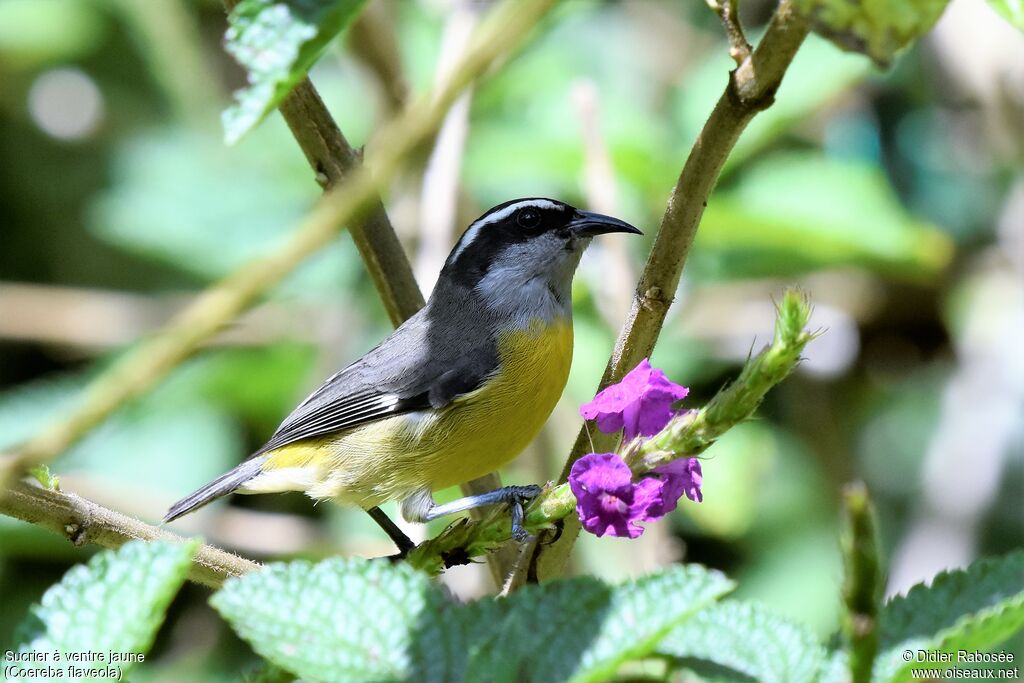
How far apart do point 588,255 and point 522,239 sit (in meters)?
1.01

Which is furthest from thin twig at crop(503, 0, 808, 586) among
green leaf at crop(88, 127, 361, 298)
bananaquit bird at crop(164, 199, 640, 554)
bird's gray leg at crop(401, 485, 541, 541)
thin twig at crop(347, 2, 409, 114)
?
green leaf at crop(88, 127, 361, 298)

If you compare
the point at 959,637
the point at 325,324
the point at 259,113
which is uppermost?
the point at 259,113

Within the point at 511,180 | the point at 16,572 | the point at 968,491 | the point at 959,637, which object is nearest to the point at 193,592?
the point at 16,572

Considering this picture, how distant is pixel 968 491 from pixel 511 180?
103 inches

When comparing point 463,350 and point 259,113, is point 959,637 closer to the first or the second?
point 259,113

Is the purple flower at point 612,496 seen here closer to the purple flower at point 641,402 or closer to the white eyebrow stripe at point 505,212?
the purple flower at point 641,402

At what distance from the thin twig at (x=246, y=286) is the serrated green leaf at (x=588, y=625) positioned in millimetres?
537

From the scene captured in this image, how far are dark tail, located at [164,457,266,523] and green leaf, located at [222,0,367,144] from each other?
94.3 inches

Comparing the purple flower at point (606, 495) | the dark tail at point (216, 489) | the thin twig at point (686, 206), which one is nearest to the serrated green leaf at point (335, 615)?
the purple flower at point (606, 495)

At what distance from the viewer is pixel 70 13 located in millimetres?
6488

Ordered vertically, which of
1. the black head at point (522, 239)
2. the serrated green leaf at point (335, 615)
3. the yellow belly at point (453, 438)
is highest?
the serrated green leaf at point (335, 615)

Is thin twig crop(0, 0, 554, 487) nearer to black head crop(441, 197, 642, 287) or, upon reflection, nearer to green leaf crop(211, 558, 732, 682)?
green leaf crop(211, 558, 732, 682)

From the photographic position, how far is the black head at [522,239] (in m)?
4.16

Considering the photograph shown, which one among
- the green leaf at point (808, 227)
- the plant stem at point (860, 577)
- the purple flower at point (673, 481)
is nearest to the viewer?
the plant stem at point (860, 577)
